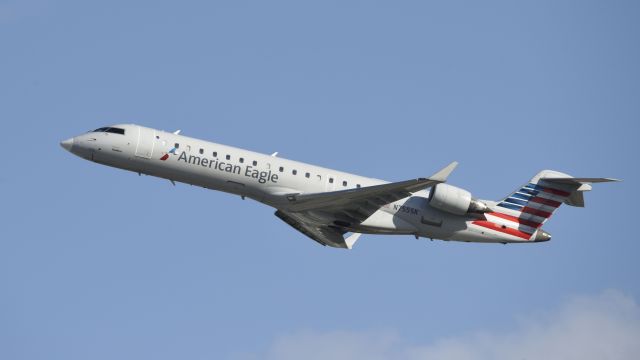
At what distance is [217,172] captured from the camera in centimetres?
3362

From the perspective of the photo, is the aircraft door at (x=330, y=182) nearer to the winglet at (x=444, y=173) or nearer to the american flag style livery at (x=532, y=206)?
the winglet at (x=444, y=173)

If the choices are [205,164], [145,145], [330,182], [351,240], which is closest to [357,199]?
[330,182]

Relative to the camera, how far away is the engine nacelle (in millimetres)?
34312

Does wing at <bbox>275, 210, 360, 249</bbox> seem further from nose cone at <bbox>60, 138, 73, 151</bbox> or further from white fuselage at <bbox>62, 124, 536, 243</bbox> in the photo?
nose cone at <bbox>60, 138, 73, 151</bbox>

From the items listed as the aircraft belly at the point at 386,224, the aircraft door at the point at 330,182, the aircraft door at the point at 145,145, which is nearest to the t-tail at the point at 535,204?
the aircraft belly at the point at 386,224

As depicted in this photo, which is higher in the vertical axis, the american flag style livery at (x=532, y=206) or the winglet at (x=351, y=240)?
the american flag style livery at (x=532, y=206)

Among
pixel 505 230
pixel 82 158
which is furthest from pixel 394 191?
pixel 82 158

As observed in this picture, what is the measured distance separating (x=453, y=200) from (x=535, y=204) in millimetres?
3686

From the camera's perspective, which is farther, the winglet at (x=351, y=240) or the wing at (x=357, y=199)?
the winglet at (x=351, y=240)

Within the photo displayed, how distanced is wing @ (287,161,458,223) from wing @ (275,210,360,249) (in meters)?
1.30

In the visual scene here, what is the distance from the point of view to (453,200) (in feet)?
113

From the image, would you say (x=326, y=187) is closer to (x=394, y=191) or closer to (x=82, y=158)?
(x=394, y=191)

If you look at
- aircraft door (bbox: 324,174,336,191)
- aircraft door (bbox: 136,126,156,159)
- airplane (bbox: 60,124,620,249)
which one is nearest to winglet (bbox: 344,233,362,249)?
airplane (bbox: 60,124,620,249)

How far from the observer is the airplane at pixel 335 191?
1321 inches
